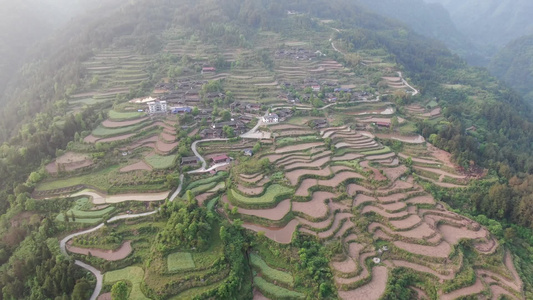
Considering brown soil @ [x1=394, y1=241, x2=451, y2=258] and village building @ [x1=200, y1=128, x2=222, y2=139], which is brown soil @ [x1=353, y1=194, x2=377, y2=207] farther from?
village building @ [x1=200, y1=128, x2=222, y2=139]

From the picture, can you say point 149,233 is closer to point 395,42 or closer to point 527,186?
point 527,186

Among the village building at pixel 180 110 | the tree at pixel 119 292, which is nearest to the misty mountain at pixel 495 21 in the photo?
the village building at pixel 180 110

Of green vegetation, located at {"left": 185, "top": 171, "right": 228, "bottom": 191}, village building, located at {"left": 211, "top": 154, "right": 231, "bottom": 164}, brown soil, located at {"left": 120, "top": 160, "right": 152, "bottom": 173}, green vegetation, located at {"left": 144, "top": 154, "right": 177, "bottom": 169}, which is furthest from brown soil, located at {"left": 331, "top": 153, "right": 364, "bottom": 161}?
brown soil, located at {"left": 120, "top": 160, "right": 152, "bottom": 173}

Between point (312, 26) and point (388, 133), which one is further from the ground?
point (312, 26)

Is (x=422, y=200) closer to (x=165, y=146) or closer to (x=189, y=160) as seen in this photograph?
(x=189, y=160)

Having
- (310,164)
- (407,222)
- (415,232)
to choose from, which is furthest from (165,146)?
(415,232)

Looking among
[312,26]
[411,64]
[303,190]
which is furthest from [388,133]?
[312,26]
